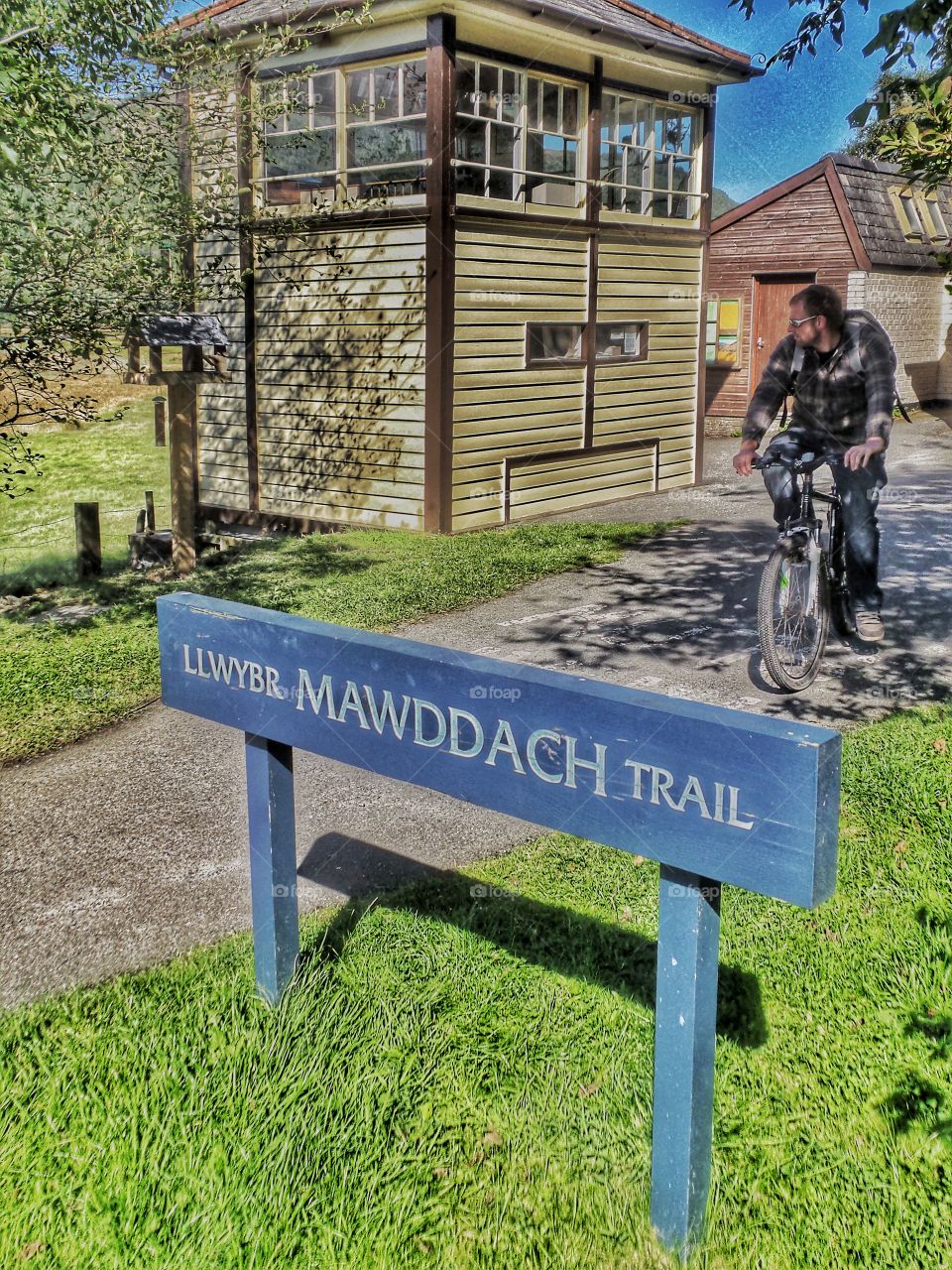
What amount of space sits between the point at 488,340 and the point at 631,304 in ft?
11.6

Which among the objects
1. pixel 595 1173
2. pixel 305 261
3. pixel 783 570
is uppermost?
pixel 305 261

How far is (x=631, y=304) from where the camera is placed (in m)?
17.2

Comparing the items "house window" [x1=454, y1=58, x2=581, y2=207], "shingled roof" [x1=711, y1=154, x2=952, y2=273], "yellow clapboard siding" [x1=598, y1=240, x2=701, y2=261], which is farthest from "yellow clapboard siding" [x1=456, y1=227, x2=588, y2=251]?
"shingled roof" [x1=711, y1=154, x2=952, y2=273]

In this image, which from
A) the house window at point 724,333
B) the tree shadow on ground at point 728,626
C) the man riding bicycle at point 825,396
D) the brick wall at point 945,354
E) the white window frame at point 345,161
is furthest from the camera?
the brick wall at point 945,354

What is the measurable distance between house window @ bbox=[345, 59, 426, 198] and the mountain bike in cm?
796

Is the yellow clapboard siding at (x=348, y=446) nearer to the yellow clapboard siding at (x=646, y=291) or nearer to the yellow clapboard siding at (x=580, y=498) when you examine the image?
the yellow clapboard siding at (x=580, y=498)

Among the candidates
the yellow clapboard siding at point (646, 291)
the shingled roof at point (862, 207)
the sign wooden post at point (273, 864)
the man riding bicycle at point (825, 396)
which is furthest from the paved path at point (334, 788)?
the shingled roof at point (862, 207)

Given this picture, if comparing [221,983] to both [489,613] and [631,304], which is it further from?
[631,304]

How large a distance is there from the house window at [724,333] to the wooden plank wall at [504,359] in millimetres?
10974

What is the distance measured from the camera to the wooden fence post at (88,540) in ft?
43.5

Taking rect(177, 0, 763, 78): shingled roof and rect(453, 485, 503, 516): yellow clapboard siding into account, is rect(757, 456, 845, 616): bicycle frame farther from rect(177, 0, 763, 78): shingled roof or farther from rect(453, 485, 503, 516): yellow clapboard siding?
rect(177, 0, 763, 78): shingled roof

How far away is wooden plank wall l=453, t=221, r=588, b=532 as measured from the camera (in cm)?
1416

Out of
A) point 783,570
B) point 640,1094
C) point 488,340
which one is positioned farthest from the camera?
point 488,340

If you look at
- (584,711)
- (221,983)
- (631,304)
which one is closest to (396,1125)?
(221,983)
